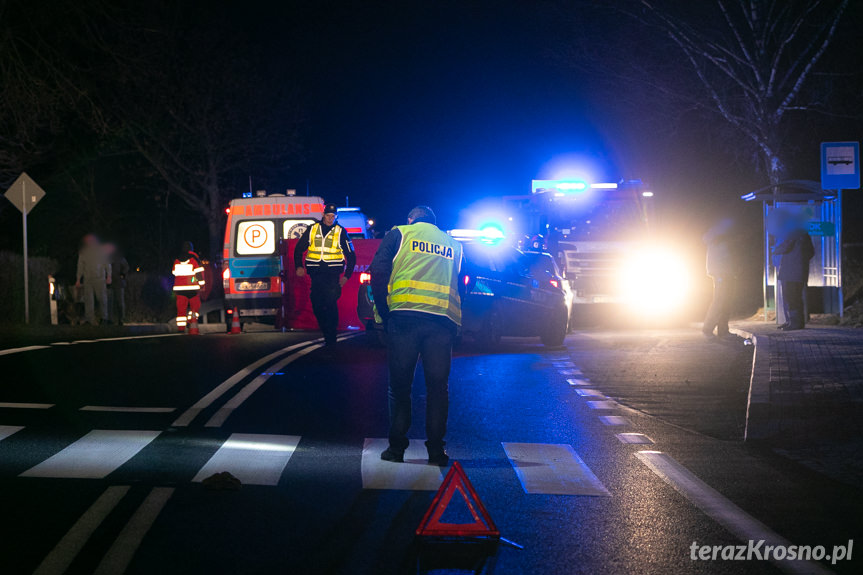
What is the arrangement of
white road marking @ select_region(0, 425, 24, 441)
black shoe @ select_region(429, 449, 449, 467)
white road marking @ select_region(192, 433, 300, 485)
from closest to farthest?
white road marking @ select_region(192, 433, 300, 485) → black shoe @ select_region(429, 449, 449, 467) → white road marking @ select_region(0, 425, 24, 441)

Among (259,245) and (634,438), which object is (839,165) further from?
(634,438)

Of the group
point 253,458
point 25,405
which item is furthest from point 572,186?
point 253,458

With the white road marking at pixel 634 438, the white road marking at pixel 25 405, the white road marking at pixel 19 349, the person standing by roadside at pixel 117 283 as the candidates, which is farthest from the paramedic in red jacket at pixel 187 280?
the white road marking at pixel 634 438

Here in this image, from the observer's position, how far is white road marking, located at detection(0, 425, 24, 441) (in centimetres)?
898

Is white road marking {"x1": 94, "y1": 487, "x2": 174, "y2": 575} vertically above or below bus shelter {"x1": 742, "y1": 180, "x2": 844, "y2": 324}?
below

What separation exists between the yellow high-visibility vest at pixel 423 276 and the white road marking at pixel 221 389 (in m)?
2.49

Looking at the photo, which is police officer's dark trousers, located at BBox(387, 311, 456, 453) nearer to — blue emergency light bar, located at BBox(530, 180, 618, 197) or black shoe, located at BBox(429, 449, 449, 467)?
black shoe, located at BBox(429, 449, 449, 467)

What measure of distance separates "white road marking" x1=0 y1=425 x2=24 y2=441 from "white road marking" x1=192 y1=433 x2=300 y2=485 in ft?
5.60

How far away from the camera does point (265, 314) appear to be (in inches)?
897

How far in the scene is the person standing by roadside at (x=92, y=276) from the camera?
80.6 feet

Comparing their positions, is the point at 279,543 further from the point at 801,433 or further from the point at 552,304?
the point at 552,304

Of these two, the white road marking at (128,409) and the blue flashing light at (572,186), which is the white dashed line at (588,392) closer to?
the white road marking at (128,409)

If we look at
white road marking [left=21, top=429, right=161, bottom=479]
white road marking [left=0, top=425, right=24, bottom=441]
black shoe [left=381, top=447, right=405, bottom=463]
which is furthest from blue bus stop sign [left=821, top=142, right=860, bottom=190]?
white road marking [left=0, top=425, right=24, bottom=441]

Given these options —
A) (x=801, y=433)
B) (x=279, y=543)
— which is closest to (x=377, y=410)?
(x=801, y=433)
